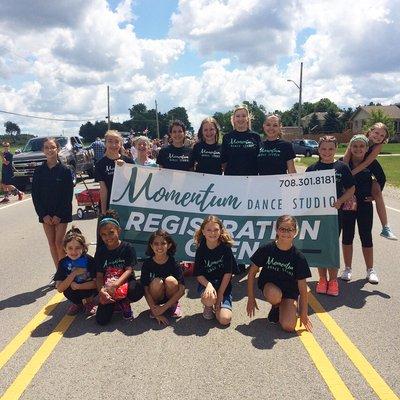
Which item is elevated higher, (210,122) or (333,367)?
Result: (210,122)

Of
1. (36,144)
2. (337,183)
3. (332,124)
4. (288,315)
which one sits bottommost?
(288,315)

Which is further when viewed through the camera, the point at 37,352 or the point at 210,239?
the point at 210,239

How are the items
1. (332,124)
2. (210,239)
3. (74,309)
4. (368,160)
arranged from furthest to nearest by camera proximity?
(332,124) → (368,160) → (74,309) → (210,239)

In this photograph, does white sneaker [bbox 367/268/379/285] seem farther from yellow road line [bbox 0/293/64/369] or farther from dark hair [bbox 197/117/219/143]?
yellow road line [bbox 0/293/64/369]

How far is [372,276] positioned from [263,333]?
213 cm

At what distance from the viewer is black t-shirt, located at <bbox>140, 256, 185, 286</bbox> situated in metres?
4.74

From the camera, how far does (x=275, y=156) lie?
595 centimetres

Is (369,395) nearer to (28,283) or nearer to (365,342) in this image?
(365,342)

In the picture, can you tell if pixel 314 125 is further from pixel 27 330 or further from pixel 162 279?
pixel 27 330

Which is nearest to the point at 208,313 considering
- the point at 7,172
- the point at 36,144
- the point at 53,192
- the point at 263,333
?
the point at 263,333

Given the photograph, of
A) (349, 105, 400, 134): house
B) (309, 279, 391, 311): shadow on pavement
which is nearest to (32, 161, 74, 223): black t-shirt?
(309, 279, 391, 311): shadow on pavement

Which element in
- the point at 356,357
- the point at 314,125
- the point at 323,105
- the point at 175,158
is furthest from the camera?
the point at 323,105

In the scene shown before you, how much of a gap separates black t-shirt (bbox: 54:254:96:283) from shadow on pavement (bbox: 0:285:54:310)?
2.51 ft

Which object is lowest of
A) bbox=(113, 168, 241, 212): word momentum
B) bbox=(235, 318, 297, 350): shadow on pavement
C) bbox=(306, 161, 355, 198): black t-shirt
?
bbox=(235, 318, 297, 350): shadow on pavement
